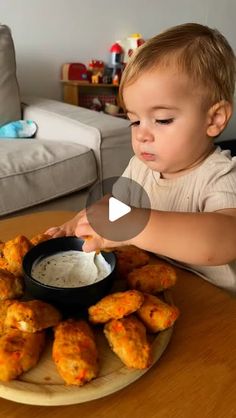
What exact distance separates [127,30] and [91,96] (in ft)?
1.54

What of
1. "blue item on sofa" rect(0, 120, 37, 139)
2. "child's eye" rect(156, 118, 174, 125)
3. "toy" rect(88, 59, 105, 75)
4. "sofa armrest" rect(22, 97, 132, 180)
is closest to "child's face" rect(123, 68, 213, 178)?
"child's eye" rect(156, 118, 174, 125)

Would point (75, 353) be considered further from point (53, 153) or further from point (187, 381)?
point (53, 153)

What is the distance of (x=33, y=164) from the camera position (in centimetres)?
148

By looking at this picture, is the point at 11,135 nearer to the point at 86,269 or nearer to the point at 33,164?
the point at 33,164

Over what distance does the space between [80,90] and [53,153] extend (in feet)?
3.56

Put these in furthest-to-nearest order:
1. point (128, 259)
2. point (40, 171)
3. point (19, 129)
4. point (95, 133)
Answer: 1. point (19, 129)
2. point (95, 133)
3. point (40, 171)
4. point (128, 259)

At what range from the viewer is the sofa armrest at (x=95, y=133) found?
1634 millimetres

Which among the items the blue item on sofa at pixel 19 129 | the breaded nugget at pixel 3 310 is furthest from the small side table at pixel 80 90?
the breaded nugget at pixel 3 310

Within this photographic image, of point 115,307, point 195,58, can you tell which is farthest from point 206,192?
point 115,307

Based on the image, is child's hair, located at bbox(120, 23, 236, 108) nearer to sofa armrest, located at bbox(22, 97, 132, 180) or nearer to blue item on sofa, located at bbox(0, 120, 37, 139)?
sofa armrest, located at bbox(22, 97, 132, 180)

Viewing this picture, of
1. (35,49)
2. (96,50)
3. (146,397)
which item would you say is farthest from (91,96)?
(146,397)

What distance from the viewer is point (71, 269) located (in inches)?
23.0

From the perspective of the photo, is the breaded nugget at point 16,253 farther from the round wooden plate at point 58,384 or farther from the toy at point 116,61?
the toy at point 116,61

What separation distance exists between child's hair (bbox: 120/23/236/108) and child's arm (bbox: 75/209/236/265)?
9.2 inches
